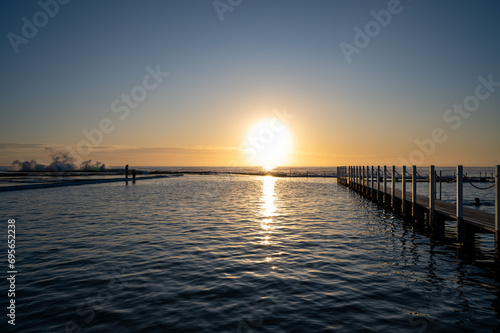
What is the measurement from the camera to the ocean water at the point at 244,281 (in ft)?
18.2

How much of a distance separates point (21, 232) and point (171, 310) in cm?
1007

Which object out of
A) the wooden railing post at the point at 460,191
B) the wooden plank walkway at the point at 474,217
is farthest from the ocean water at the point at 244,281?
the wooden railing post at the point at 460,191

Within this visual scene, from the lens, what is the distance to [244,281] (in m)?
7.47

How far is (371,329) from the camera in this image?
528 cm

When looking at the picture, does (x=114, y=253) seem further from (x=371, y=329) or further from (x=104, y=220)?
(x=371, y=329)

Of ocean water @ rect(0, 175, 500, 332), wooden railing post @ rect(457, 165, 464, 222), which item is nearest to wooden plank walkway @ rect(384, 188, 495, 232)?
wooden railing post @ rect(457, 165, 464, 222)

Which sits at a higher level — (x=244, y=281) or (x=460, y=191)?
(x=460, y=191)

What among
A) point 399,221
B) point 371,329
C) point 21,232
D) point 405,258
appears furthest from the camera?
point 399,221

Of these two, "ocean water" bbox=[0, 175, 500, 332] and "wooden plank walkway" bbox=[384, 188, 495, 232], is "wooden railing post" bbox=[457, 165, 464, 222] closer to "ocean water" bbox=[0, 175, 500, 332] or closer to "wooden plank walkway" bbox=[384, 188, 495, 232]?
"wooden plank walkway" bbox=[384, 188, 495, 232]

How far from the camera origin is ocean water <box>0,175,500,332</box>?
5.54m

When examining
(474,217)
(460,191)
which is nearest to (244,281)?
(460,191)

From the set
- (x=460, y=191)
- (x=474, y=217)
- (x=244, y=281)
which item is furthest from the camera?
(x=474, y=217)

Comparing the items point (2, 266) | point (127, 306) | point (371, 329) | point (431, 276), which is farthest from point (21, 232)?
point (431, 276)

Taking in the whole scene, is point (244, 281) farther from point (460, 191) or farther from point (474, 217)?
point (474, 217)
